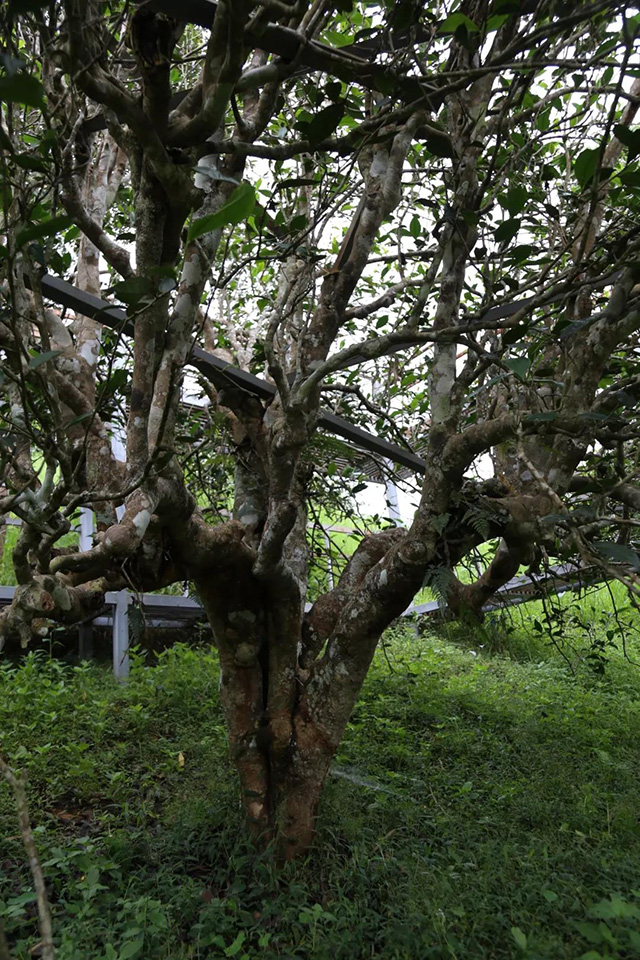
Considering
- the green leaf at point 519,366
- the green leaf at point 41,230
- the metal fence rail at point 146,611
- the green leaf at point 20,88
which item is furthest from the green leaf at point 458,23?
the metal fence rail at point 146,611

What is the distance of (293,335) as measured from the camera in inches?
142

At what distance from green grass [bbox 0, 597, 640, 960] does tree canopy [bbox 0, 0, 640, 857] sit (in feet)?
1.12

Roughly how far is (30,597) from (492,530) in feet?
4.92

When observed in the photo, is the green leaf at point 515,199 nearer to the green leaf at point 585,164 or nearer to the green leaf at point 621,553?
the green leaf at point 585,164

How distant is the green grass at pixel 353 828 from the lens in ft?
6.93

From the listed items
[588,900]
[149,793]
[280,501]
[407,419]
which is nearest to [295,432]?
[280,501]

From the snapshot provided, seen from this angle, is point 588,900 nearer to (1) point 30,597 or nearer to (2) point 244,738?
(2) point 244,738

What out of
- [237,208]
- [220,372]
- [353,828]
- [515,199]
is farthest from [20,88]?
[353,828]

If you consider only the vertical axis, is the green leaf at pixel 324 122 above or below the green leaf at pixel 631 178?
above

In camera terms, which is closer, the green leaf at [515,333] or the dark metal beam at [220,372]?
the green leaf at [515,333]

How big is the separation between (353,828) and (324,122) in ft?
7.68

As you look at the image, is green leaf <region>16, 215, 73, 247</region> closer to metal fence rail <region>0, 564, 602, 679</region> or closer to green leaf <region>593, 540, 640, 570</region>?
green leaf <region>593, 540, 640, 570</region>

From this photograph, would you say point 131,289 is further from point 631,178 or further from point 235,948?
point 235,948

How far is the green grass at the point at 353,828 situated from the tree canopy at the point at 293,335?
34cm
